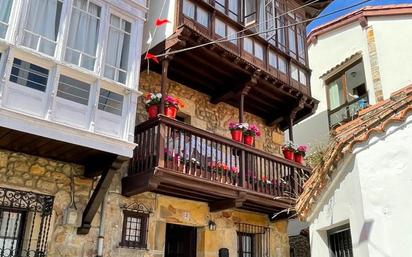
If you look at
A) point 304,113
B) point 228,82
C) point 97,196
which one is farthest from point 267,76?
point 97,196

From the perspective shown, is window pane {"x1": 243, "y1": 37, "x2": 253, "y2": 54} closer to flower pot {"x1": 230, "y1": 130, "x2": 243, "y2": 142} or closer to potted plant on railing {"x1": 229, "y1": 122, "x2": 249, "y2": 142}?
potted plant on railing {"x1": 229, "y1": 122, "x2": 249, "y2": 142}

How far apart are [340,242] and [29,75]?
16.9 ft

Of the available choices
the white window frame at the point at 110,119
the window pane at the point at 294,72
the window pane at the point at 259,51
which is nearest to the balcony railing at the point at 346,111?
the window pane at the point at 294,72

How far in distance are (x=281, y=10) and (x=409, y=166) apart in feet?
26.8

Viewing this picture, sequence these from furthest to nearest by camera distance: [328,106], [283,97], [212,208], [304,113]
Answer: [328,106]
[304,113]
[283,97]
[212,208]

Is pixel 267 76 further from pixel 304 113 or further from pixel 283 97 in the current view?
pixel 304 113

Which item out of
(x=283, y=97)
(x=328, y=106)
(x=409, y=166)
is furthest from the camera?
(x=328, y=106)

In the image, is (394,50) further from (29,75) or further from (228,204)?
(29,75)

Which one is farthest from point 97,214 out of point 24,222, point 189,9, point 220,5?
point 220,5

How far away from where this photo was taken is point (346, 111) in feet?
45.0

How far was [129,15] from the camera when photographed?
8172mm

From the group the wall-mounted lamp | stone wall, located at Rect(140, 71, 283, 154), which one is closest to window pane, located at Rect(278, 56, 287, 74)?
Result: stone wall, located at Rect(140, 71, 283, 154)

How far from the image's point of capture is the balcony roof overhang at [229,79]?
880cm

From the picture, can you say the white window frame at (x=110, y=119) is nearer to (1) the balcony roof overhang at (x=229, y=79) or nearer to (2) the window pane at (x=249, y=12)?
(1) the balcony roof overhang at (x=229, y=79)
